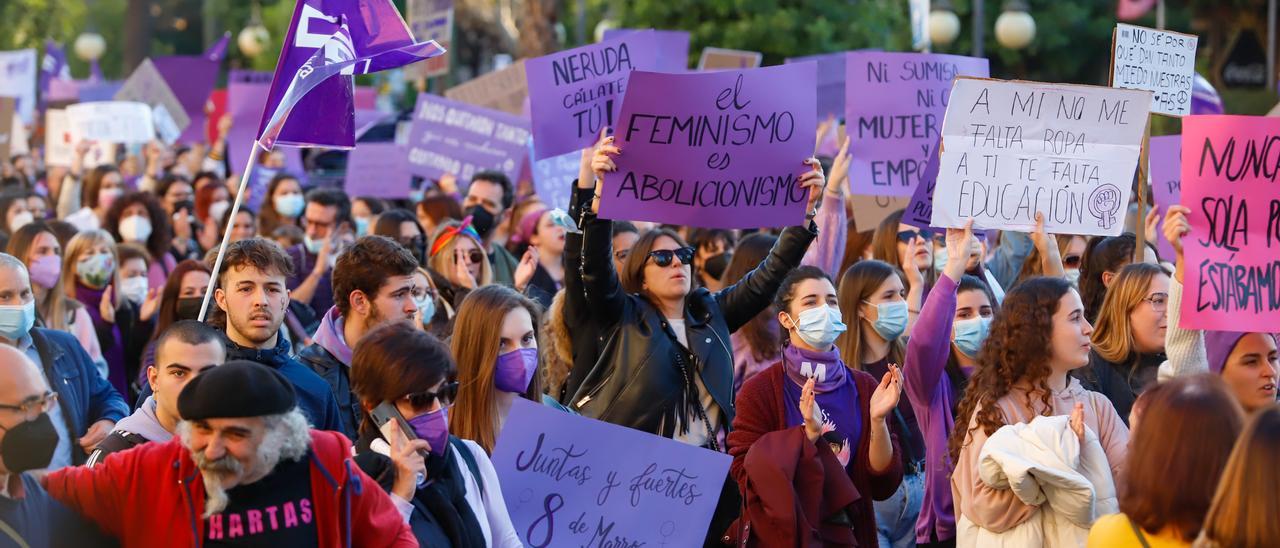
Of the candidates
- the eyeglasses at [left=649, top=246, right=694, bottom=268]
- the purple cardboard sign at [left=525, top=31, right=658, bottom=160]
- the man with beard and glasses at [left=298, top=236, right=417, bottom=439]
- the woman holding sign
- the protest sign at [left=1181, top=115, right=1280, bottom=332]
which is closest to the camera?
the protest sign at [left=1181, top=115, right=1280, bottom=332]

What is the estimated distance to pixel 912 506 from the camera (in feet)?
21.2

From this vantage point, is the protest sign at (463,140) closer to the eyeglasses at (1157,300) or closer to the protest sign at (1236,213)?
the eyeglasses at (1157,300)

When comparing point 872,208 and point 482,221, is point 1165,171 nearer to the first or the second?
point 872,208

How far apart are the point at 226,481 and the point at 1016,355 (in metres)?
2.58

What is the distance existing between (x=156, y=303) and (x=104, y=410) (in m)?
2.53

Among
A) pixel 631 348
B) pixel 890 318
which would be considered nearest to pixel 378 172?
pixel 890 318

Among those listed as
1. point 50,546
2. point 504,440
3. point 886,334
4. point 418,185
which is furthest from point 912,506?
point 418,185

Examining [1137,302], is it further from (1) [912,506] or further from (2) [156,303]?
(2) [156,303]

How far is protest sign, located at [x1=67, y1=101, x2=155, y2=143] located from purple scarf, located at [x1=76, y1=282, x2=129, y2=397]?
7.56 m

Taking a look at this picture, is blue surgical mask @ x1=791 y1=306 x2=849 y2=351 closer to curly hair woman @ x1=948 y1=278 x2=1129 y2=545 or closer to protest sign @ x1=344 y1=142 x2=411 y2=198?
curly hair woman @ x1=948 y1=278 x2=1129 y2=545

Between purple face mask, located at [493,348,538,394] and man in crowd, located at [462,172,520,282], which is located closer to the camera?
purple face mask, located at [493,348,538,394]

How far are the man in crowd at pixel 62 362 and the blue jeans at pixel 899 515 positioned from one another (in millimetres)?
2850

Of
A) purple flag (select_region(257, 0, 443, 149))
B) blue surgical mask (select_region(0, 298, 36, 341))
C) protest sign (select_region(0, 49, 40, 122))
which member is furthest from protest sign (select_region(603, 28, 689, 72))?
protest sign (select_region(0, 49, 40, 122))

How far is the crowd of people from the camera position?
12.2ft
